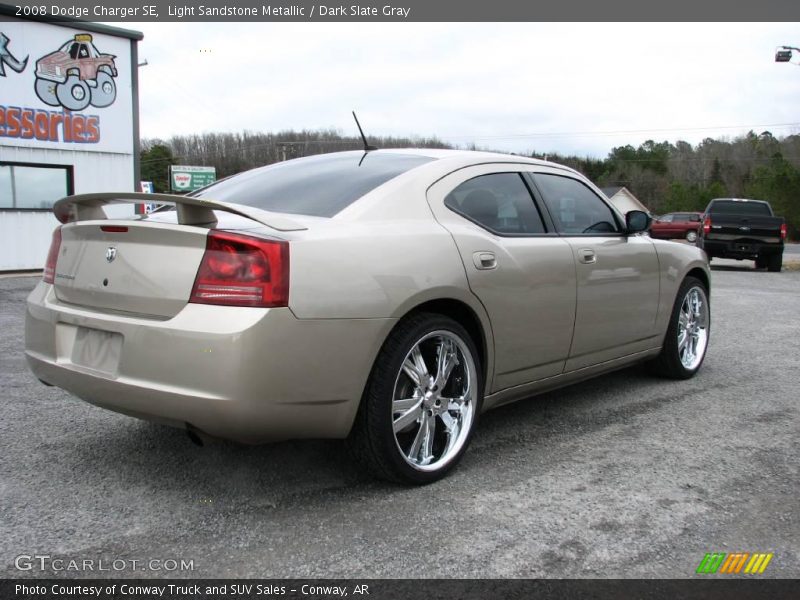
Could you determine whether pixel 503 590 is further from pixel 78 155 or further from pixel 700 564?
pixel 78 155

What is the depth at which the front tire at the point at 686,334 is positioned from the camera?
192 inches

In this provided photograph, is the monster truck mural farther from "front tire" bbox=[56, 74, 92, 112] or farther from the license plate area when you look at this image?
the license plate area

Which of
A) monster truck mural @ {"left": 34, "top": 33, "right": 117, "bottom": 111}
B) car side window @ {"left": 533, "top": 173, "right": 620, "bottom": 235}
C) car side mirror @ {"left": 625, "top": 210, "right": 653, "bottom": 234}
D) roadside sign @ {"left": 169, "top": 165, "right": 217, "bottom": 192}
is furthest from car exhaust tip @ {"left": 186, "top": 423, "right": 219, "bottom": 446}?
roadside sign @ {"left": 169, "top": 165, "right": 217, "bottom": 192}

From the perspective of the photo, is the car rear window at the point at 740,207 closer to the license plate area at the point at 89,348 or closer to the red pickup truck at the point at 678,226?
the license plate area at the point at 89,348

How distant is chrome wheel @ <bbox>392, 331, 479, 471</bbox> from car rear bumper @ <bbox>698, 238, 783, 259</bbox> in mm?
15532

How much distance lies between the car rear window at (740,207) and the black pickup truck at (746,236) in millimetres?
125

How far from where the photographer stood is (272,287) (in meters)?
2.49

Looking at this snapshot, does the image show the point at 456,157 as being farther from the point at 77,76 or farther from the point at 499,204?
the point at 77,76

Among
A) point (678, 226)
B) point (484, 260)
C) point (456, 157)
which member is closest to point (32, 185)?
point (456, 157)

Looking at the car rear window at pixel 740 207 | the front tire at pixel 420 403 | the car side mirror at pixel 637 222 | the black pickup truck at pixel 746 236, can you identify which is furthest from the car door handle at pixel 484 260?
the car rear window at pixel 740 207

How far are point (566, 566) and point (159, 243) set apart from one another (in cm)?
185

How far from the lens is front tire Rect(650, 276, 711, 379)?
4.89 m

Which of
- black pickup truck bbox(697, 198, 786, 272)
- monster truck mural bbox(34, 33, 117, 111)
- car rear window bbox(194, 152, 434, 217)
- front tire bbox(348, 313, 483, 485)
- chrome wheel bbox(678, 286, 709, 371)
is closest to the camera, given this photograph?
front tire bbox(348, 313, 483, 485)

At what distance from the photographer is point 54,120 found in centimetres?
1511
